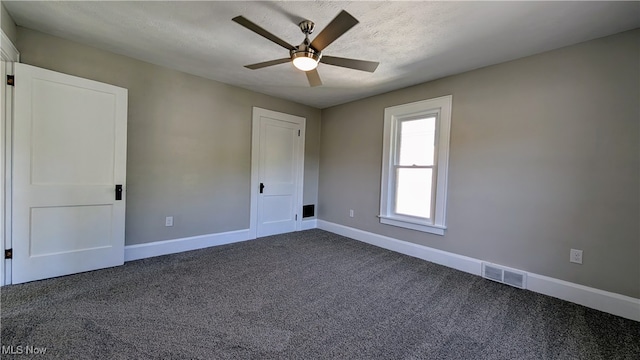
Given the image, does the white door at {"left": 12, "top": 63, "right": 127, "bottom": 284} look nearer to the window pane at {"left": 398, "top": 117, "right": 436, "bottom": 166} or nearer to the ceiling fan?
the ceiling fan

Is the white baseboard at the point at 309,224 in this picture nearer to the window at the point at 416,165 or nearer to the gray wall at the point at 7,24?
the window at the point at 416,165

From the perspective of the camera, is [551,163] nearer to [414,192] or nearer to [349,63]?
[414,192]

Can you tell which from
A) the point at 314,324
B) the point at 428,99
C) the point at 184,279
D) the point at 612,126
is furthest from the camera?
the point at 428,99

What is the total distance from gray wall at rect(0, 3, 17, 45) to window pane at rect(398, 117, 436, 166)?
4203 mm

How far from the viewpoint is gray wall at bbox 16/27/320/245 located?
2.76 m

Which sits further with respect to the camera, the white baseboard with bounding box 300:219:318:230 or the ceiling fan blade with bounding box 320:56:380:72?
the white baseboard with bounding box 300:219:318:230

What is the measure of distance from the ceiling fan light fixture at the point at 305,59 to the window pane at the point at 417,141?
82.5 inches

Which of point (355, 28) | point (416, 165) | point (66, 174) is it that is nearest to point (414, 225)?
point (416, 165)

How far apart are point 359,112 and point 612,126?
2916 millimetres

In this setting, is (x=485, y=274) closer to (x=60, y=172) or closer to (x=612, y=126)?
(x=612, y=126)

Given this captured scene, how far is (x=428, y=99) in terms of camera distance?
3396 mm

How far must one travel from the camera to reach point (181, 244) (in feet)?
11.3

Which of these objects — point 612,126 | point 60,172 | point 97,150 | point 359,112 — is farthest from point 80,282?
point 612,126

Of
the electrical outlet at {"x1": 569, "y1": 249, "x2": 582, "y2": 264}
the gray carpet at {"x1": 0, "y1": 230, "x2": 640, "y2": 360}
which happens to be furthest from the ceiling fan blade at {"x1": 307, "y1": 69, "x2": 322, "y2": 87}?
the electrical outlet at {"x1": 569, "y1": 249, "x2": 582, "y2": 264}
